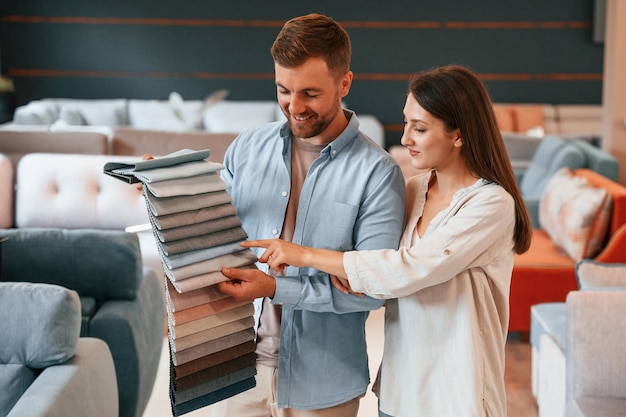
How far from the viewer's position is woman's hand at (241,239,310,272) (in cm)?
165

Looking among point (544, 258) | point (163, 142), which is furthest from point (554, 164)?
point (163, 142)

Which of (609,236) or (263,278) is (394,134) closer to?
(609,236)

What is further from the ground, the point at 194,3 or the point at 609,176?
the point at 194,3

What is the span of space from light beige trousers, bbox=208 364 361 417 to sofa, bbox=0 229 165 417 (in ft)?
4.33

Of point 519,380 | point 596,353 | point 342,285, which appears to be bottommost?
point 519,380

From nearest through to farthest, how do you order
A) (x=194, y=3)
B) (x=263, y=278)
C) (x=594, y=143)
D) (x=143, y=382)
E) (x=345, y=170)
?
(x=263, y=278), (x=345, y=170), (x=143, y=382), (x=594, y=143), (x=194, y=3)

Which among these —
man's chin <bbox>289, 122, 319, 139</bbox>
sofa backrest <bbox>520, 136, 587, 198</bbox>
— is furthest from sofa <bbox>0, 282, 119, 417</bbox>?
sofa backrest <bbox>520, 136, 587, 198</bbox>

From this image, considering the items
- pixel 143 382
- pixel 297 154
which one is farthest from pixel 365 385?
pixel 143 382

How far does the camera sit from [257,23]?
9312 millimetres

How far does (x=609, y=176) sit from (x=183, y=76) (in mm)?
5331

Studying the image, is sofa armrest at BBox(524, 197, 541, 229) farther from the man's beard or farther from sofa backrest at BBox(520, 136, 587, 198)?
the man's beard

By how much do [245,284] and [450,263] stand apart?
383 millimetres

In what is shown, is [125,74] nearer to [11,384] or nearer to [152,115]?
[152,115]

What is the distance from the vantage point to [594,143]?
8195 mm
